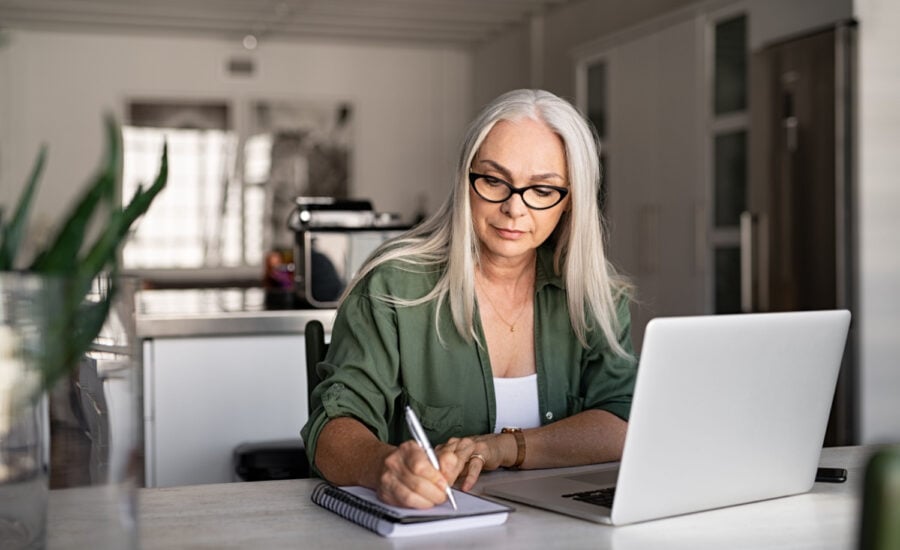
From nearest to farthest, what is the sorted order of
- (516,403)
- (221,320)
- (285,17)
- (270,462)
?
(516,403), (270,462), (221,320), (285,17)

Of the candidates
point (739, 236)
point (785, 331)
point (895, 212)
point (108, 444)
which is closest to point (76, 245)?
point (108, 444)

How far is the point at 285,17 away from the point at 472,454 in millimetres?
7551

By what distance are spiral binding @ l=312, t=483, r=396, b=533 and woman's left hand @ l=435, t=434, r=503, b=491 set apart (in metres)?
0.15

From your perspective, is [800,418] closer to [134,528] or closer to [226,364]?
[134,528]

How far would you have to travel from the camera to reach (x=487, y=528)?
123cm

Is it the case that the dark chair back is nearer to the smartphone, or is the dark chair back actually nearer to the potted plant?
the smartphone

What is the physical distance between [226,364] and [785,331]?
1.99 m

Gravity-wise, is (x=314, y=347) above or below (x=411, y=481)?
above

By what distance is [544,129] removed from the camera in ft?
5.86

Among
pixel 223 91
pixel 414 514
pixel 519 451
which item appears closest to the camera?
pixel 414 514

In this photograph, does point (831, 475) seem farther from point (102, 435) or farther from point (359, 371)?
point (102, 435)

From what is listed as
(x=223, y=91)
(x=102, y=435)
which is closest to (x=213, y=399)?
(x=102, y=435)

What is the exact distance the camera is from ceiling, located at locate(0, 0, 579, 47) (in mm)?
8148

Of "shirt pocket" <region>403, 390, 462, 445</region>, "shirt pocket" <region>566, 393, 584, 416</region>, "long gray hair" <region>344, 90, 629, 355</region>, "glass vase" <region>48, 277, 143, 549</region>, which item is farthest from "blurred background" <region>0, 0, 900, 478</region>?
"glass vase" <region>48, 277, 143, 549</region>
